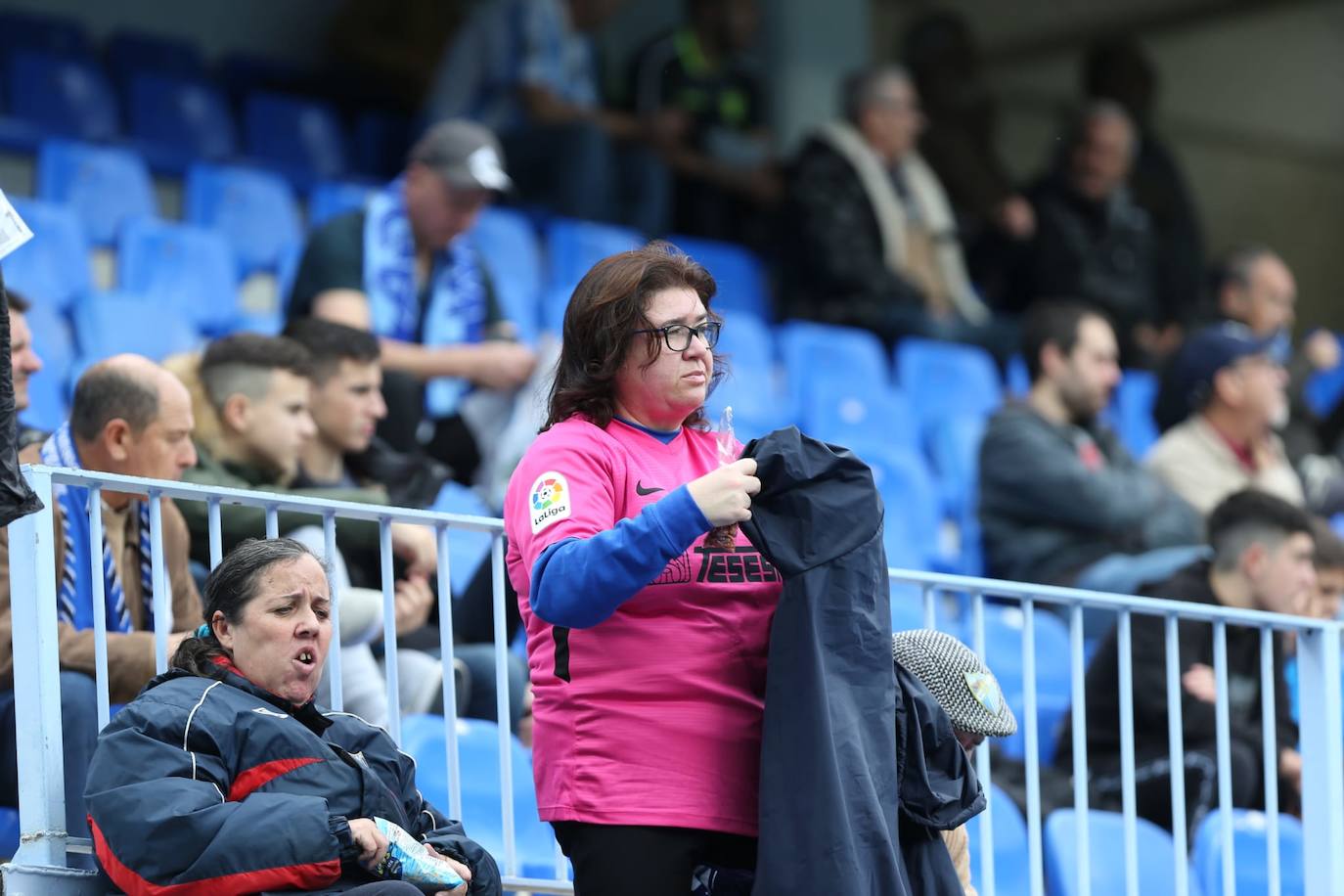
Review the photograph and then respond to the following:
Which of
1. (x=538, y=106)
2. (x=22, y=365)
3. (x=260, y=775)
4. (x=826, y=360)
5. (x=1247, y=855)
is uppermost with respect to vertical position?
(x=538, y=106)

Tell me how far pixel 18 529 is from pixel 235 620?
36 cm

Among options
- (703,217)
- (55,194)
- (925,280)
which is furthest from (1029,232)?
(55,194)

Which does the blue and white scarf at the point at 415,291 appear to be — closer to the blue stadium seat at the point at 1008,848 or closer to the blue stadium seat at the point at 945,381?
the blue stadium seat at the point at 1008,848

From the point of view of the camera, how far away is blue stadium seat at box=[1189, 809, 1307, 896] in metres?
4.35

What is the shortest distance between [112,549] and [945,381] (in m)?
4.92

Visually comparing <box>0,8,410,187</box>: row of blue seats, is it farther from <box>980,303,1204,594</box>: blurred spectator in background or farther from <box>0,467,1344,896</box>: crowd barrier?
<box>0,467,1344,896</box>: crowd barrier

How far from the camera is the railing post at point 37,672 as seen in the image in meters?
3.01

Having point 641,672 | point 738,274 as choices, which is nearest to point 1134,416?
point 738,274

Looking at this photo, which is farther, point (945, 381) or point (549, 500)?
point (945, 381)

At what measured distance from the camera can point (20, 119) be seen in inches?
305

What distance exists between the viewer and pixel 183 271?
6805 mm

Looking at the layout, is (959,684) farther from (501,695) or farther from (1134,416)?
(1134,416)

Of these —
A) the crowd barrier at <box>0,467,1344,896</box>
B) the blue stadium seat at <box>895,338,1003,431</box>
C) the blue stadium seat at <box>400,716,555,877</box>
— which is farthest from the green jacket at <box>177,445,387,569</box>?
the blue stadium seat at <box>895,338,1003,431</box>

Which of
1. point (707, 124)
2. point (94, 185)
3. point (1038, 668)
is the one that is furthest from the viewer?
point (707, 124)
